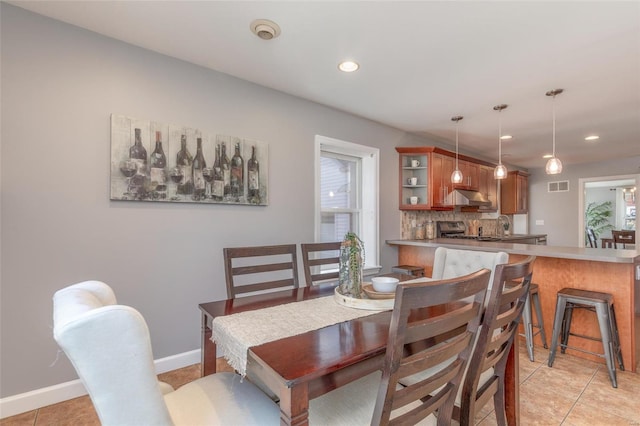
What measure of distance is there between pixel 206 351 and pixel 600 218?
41.2 feet

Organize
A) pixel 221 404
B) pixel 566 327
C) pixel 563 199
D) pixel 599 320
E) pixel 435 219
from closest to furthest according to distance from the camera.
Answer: pixel 221 404
pixel 599 320
pixel 566 327
pixel 435 219
pixel 563 199

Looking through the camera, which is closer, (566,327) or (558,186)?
(566,327)

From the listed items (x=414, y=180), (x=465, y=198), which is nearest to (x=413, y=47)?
(x=414, y=180)

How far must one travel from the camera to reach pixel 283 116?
3.08 metres

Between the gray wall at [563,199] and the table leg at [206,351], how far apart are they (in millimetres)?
7553

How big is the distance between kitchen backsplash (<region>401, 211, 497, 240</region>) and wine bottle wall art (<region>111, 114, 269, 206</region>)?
238 centimetres

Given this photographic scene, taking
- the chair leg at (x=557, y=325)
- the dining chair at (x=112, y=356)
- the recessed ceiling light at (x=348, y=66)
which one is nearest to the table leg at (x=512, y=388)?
the chair leg at (x=557, y=325)

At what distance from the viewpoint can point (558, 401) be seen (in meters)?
2.07

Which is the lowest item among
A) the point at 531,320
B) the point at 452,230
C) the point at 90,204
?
the point at 531,320

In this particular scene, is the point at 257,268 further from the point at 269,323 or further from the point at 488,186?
the point at 488,186

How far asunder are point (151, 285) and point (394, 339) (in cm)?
208

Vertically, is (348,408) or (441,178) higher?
(441,178)

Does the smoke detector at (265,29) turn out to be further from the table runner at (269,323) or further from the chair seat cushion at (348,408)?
the chair seat cushion at (348,408)

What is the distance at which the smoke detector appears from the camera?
1.96m
